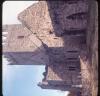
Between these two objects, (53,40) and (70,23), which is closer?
(70,23)

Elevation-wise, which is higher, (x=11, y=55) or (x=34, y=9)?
(x=34, y=9)

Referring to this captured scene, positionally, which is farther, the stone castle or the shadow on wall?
the stone castle

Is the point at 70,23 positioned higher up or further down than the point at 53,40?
higher up

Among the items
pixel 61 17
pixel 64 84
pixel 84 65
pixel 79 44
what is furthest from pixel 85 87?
pixel 64 84

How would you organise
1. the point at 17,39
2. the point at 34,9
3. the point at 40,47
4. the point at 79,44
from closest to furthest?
the point at 79,44, the point at 34,9, the point at 40,47, the point at 17,39

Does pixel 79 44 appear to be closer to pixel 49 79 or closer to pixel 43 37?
pixel 43 37

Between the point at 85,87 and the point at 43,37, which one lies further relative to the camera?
the point at 43,37

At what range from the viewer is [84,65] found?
16.3 meters

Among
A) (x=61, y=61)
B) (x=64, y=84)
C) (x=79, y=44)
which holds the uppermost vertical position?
(x=79, y=44)

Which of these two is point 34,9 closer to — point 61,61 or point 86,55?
point 61,61

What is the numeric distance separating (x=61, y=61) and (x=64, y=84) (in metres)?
1.66

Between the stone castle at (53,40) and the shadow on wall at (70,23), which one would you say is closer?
the shadow on wall at (70,23)

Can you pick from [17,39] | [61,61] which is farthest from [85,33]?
[17,39]

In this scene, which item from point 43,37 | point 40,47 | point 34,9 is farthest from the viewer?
point 40,47
